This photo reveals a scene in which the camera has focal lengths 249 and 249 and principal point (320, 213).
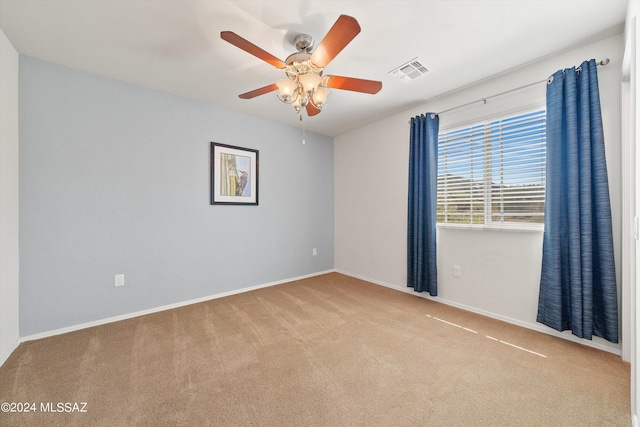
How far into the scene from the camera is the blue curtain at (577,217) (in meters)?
1.96

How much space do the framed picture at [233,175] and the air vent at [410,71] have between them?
214cm

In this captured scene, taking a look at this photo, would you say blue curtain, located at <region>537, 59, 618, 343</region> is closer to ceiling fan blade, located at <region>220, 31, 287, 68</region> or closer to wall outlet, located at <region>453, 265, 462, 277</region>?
wall outlet, located at <region>453, 265, 462, 277</region>

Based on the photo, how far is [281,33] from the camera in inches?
76.4

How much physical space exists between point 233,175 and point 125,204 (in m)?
1.26

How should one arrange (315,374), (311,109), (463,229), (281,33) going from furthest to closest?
(463,229) < (311,109) < (281,33) < (315,374)

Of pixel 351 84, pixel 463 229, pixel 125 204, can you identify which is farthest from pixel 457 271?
pixel 125 204

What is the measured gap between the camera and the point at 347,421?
1356mm

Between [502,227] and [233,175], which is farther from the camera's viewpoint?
[233,175]

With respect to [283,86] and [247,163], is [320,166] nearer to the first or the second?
[247,163]

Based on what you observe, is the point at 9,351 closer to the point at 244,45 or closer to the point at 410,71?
the point at 244,45

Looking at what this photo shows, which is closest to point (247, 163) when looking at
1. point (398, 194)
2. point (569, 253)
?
point (398, 194)

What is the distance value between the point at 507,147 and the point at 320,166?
274cm

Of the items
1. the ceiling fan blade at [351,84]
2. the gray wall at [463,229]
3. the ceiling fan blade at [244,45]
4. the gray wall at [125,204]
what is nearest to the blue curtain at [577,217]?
the gray wall at [463,229]

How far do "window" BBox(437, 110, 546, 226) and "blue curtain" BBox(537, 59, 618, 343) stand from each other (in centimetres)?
17
